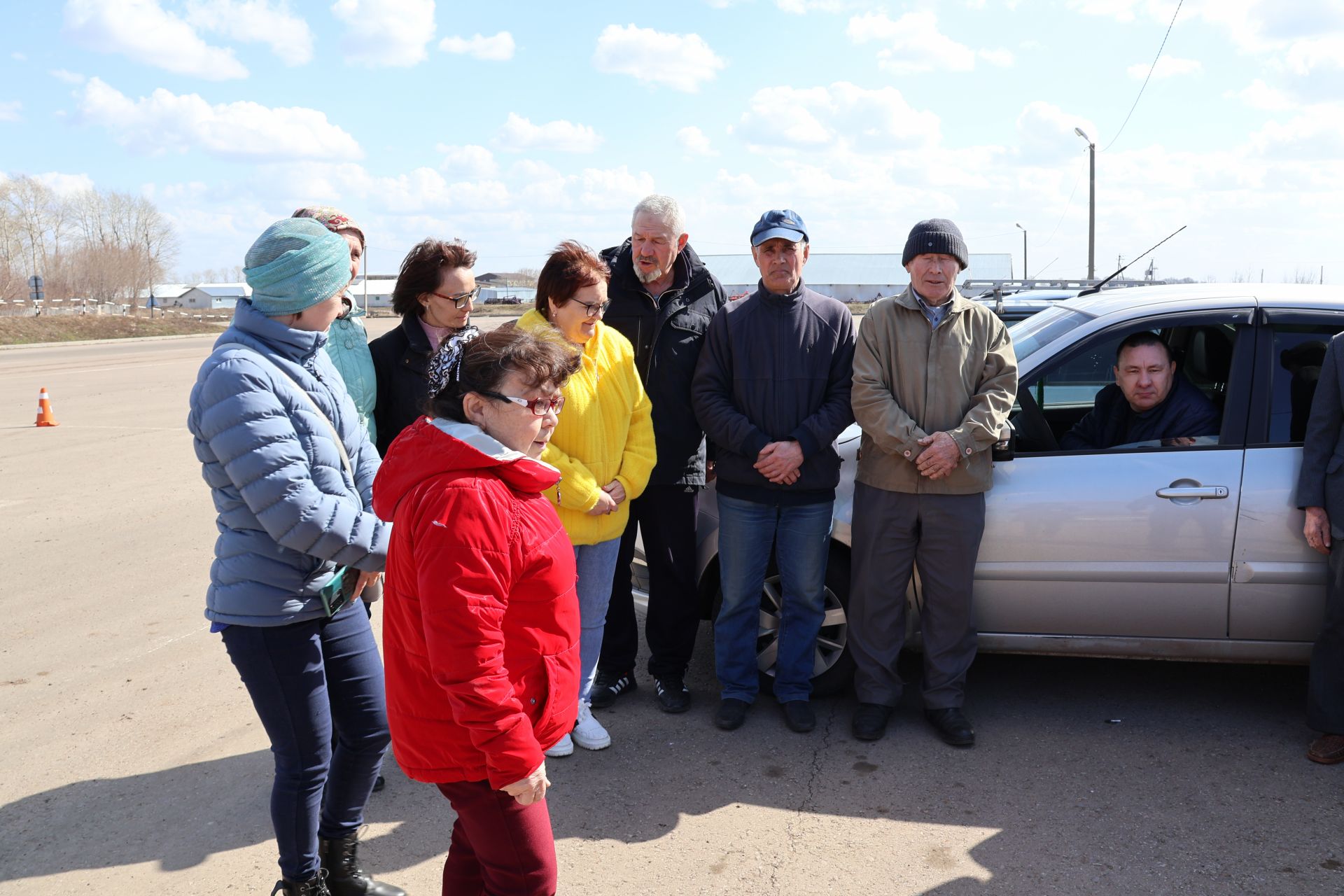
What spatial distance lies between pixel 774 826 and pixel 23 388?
65.0 feet

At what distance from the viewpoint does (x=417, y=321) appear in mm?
3975

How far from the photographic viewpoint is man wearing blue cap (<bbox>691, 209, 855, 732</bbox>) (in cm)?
419

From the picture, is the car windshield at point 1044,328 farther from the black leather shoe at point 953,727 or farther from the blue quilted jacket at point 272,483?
the blue quilted jacket at point 272,483

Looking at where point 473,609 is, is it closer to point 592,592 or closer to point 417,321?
point 592,592

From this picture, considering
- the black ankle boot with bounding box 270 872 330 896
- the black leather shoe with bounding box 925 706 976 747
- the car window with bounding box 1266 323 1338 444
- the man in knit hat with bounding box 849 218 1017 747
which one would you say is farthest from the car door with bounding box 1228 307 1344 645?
the black ankle boot with bounding box 270 872 330 896

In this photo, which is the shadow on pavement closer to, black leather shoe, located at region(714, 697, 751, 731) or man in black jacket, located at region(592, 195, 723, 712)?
black leather shoe, located at region(714, 697, 751, 731)

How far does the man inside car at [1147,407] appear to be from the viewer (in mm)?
4168

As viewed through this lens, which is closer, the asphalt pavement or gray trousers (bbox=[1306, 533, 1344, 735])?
the asphalt pavement

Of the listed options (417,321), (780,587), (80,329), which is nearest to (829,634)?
(780,587)

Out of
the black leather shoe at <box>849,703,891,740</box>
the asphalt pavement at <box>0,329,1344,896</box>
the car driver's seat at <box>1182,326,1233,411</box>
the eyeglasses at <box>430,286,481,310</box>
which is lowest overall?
the asphalt pavement at <box>0,329,1344,896</box>

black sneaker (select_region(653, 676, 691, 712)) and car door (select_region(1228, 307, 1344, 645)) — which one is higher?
car door (select_region(1228, 307, 1344, 645))

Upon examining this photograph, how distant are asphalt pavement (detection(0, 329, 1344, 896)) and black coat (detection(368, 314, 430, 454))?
55.1 inches

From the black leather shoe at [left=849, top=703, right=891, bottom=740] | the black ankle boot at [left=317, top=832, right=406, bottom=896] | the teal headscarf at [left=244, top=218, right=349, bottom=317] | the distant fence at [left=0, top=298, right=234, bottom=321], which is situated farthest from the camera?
the distant fence at [left=0, top=298, right=234, bottom=321]

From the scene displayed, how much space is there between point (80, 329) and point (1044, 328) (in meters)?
50.4
